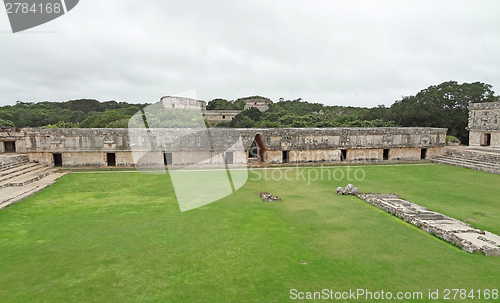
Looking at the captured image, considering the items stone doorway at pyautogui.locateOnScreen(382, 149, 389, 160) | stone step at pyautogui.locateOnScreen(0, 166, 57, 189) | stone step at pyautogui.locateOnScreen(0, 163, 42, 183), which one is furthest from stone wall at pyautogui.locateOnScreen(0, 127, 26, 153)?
stone doorway at pyautogui.locateOnScreen(382, 149, 389, 160)

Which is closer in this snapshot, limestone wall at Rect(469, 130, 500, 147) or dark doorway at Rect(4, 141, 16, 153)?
dark doorway at Rect(4, 141, 16, 153)

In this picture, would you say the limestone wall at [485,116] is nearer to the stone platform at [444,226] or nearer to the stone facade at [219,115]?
the stone platform at [444,226]

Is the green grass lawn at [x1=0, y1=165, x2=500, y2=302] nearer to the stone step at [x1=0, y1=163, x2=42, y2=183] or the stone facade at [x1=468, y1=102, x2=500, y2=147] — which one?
the stone step at [x1=0, y1=163, x2=42, y2=183]

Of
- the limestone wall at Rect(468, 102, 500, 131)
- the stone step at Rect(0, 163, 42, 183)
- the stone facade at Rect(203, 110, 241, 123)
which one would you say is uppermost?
the stone facade at Rect(203, 110, 241, 123)

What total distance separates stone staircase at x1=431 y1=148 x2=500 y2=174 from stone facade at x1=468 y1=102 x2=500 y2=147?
5.14m

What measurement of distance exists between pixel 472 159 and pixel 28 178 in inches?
945

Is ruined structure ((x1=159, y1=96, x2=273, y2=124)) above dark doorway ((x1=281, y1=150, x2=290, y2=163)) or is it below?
above

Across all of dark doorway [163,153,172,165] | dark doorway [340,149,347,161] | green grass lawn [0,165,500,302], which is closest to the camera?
green grass lawn [0,165,500,302]

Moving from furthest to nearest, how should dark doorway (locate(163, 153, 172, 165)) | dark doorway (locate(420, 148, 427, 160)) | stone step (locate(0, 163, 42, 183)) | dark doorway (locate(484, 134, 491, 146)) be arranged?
dark doorway (locate(484, 134, 491, 146)) < dark doorway (locate(420, 148, 427, 160)) < dark doorway (locate(163, 153, 172, 165)) < stone step (locate(0, 163, 42, 183))

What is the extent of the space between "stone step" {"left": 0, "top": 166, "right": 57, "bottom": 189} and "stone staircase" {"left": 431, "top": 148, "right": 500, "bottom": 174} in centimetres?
2205

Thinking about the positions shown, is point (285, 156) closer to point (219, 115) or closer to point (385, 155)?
point (385, 155)

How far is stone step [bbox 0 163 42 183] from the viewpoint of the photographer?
12.2 meters

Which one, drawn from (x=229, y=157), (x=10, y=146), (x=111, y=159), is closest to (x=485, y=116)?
(x=229, y=157)

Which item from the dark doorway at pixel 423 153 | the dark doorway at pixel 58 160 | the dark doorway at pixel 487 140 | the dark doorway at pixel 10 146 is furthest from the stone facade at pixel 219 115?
the dark doorway at pixel 487 140
